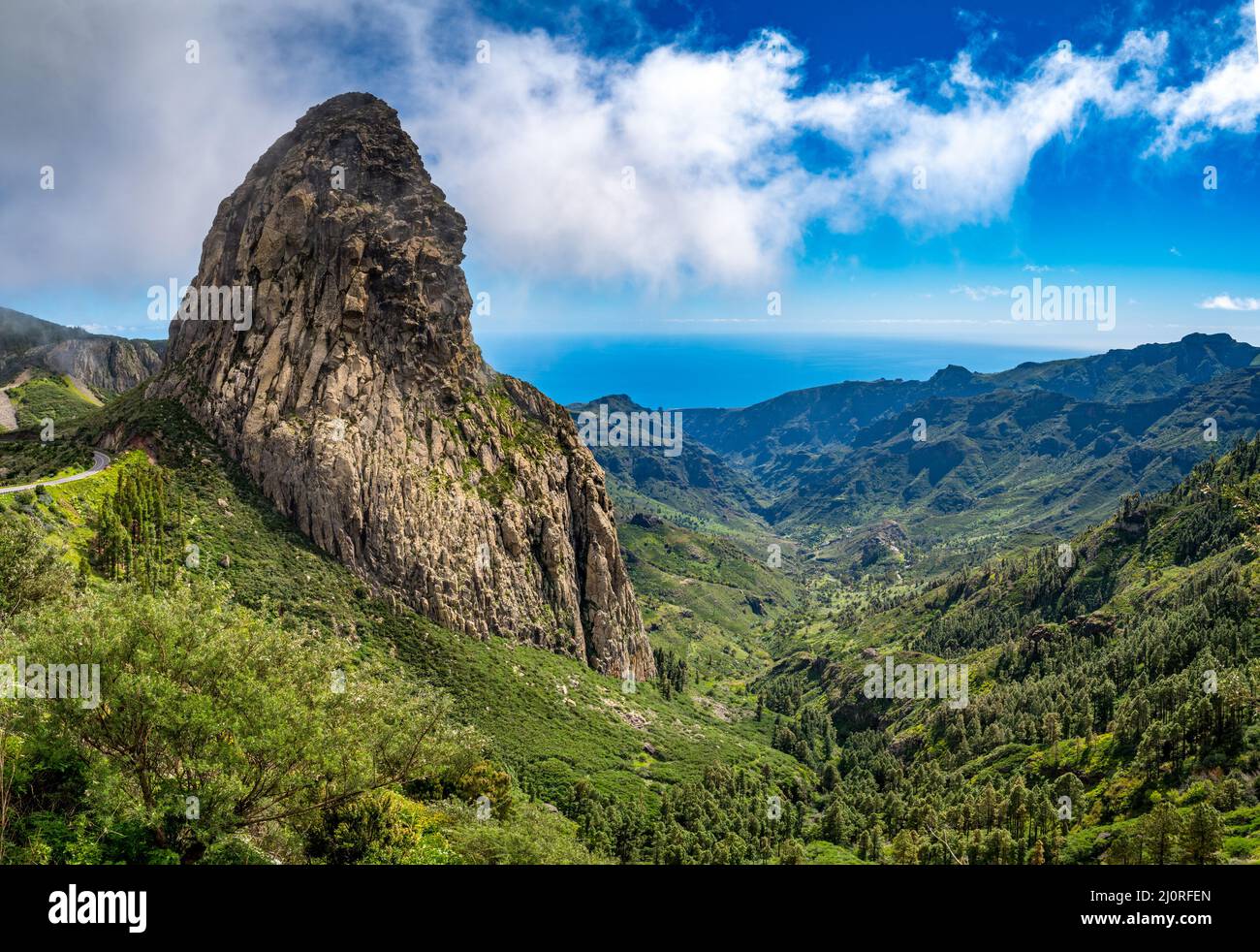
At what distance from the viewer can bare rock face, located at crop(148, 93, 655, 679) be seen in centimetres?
Result: 11450

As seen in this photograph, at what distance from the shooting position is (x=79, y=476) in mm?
89500

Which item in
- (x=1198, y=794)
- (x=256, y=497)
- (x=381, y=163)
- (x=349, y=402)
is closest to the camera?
(x=1198, y=794)

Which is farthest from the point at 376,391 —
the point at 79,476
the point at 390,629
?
the point at 79,476

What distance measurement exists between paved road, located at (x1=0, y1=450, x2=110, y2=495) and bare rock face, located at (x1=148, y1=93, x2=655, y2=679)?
56.1 ft

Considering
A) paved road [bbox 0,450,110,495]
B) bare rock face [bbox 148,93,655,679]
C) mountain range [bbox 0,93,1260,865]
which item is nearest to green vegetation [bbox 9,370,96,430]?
mountain range [bbox 0,93,1260,865]

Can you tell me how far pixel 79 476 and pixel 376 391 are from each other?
47.4 m

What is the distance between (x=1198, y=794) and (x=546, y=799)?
261 feet

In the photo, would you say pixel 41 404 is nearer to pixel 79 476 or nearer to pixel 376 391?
pixel 376 391

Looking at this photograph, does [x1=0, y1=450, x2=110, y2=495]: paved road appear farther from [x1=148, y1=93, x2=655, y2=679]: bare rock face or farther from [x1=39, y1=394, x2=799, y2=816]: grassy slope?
[x1=148, y1=93, x2=655, y2=679]: bare rock face

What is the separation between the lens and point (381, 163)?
136500 mm

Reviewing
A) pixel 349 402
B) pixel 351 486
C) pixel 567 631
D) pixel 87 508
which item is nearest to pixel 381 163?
pixel 349 402

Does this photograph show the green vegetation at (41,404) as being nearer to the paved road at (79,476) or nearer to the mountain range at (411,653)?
the mountain range at (411,653)

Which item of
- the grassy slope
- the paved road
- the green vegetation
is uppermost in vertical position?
the green vegetation
